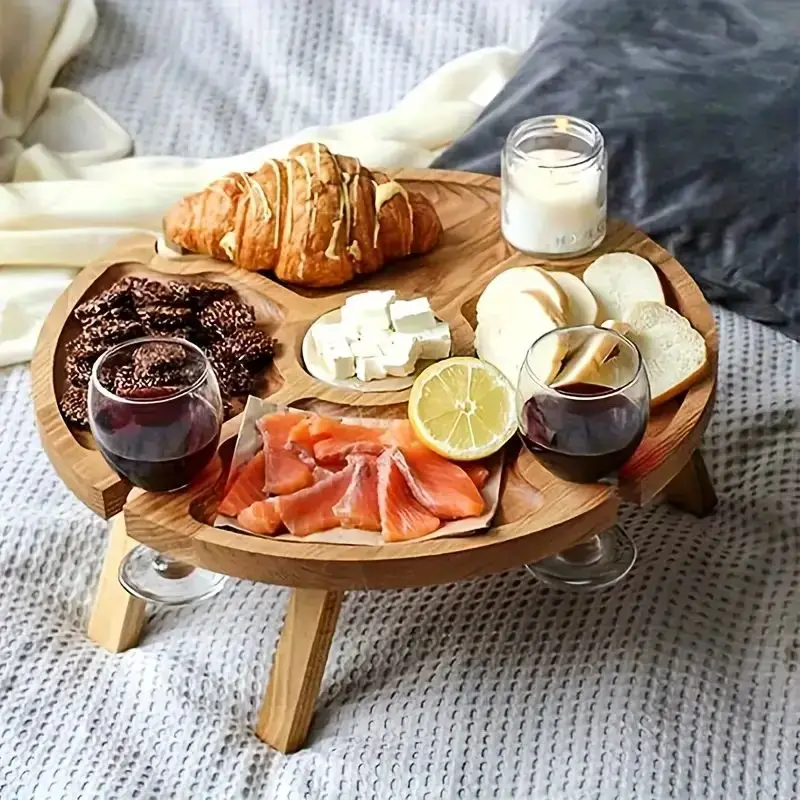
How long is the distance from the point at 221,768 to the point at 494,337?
0.50 meters

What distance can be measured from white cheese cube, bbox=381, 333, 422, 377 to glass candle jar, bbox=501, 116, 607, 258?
24cm

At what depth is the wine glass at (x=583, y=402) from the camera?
1.09 metres

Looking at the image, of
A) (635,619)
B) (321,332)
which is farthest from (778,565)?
(321,332)

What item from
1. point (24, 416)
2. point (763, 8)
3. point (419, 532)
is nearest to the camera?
point (419, 532)

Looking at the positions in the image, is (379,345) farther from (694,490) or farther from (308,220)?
(694,490)

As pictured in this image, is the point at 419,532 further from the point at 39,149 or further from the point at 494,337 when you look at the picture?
the point at 39,149

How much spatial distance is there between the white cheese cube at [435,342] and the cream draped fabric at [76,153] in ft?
1.91

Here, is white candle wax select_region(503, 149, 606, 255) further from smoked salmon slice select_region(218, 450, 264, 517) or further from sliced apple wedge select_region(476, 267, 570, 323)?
smoked salmon slice select_region(218, 450, 264, 517)

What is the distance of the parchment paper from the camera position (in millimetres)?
1098

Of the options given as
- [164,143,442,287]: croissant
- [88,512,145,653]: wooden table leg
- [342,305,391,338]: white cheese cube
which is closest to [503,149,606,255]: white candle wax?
[164,143,442,287]: croissant

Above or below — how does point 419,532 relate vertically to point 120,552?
above

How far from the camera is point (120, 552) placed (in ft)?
4.44

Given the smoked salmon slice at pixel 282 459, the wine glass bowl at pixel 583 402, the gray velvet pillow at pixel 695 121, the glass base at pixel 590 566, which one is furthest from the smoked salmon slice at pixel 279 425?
the gray velvet pillow at pixel 695 121

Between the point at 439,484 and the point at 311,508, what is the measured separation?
12 cm
